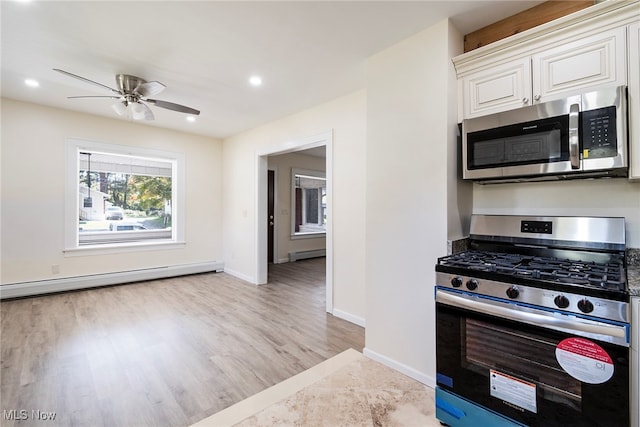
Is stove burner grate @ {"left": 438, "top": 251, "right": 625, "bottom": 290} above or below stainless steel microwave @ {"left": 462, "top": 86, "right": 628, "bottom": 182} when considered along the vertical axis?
below

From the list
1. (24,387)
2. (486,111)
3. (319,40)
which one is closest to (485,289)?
(486,111)

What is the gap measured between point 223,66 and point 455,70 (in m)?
2.14

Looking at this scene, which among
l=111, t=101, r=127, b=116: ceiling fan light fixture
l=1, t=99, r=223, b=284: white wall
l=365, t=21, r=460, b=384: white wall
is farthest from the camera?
l=1, t=99, r=223, b=284: white wall

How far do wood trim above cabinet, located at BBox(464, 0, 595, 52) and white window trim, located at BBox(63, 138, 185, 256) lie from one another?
5043mm

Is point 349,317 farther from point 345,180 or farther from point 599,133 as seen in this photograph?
point 599,133

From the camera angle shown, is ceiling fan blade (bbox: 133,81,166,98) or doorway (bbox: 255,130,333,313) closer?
ceiling fan blade (bbox: 133,81,166,98)

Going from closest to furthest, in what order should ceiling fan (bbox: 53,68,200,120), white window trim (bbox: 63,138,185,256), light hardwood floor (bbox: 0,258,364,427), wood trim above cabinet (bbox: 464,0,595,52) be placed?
wood trim above cabinet (bbox: 464,0,595,52), light hardwood floor (bbox: 0,258,364,427), ceiling fan (bbox: 53,68,200,120), white window trim (bbox: 63,138,185,256)

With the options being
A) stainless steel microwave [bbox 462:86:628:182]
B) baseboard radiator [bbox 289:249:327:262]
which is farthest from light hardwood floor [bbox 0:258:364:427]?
baseboard radiator [bbox 289:249:327:262]

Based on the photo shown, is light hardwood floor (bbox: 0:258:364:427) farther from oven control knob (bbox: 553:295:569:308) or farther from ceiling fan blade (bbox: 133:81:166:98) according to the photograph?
ceiling fan blade (bbox: 133:81:166:98)

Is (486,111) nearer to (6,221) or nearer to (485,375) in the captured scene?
(485,375)

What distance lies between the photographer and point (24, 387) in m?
2.10

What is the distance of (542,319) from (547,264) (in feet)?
1.52

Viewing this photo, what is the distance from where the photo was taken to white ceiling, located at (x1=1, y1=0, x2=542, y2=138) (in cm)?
201

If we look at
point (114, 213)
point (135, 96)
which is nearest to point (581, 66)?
point (135, 96)
